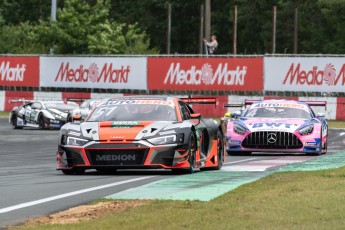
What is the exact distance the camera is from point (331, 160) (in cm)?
2305

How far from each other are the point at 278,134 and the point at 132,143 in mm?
8111

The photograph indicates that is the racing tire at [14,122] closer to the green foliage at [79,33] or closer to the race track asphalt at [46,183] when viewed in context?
the race track asphalt at [46,183]

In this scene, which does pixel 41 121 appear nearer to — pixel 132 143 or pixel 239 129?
pixel 239 129

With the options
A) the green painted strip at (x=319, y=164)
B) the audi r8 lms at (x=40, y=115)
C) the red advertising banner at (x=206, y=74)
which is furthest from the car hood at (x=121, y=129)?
the red advertising banner at (x=206, y=74)

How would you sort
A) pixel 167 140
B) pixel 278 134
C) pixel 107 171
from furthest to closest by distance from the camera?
pixel 278 134 < pixel 107 171 < pixel 167 140

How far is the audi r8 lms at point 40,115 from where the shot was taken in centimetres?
4191

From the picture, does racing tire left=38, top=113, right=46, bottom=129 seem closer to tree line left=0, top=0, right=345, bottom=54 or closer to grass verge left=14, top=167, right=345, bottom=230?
tree line left=0, top=0, right=345, bottom=54

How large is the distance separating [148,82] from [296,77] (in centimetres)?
624

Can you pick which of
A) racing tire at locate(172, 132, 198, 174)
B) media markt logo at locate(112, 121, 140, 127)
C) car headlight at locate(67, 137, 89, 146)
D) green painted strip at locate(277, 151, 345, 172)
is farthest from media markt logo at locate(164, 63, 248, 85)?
car headlight at locate(67, 137, 89, 146)

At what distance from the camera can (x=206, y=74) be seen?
48781 mm

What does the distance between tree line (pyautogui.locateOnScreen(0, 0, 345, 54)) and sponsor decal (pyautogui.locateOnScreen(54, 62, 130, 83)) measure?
22.5 feet

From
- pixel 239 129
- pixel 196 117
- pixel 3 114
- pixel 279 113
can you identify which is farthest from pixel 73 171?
pixel 3 114

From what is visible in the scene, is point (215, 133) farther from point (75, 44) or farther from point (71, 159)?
point (75, 44)

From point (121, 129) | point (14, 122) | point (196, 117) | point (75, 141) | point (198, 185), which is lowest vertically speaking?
point (14, 122)
